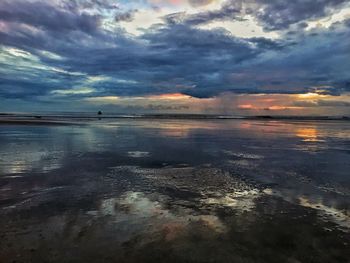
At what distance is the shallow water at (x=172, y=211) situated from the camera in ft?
20.4

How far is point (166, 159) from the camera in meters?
17.2

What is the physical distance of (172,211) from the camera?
8555 millimetres

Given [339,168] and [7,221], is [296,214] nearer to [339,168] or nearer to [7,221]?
[7,221]

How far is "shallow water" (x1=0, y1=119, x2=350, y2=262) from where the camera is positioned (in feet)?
20.4

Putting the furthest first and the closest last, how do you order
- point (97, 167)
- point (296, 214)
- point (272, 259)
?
point (97, 167) → point (296, 214) → point (272, 259)

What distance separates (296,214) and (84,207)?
5.70m

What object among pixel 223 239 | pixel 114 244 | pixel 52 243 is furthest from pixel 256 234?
pixel 52 243

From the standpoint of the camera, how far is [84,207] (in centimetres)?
873

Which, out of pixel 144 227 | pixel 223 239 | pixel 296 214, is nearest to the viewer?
pixel 223 239

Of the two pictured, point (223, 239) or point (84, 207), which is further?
point (84, 207)

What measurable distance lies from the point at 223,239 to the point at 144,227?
1815 mm

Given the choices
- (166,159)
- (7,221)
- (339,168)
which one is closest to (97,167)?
(166,159)

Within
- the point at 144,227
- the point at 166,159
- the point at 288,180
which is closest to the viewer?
the point at 144,227

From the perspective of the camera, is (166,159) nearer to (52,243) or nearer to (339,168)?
(339,168)
